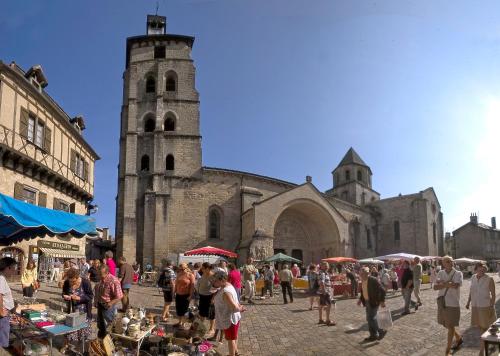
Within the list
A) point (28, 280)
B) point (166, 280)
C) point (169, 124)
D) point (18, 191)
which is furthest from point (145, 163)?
point (166, 280)

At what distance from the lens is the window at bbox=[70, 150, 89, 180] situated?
21.5 m

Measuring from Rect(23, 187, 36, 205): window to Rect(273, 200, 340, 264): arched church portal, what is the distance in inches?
739

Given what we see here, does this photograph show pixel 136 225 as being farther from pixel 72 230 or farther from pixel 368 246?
pixel 368 246

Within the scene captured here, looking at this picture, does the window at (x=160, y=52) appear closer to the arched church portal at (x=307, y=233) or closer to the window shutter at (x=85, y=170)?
the window shutter at (x=85, y=170)

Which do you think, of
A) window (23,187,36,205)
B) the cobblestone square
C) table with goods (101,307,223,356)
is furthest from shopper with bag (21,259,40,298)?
window (23,187,36,205)

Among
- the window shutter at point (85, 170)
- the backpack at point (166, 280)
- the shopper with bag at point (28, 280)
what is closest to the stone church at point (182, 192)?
the window shutter at point (85, 170)

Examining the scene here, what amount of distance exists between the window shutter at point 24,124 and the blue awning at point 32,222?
9323 mm

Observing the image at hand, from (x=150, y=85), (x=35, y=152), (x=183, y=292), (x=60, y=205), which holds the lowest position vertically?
(x=183, y=292)

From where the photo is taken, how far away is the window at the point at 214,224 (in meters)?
28.9

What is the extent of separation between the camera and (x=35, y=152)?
55.7ft

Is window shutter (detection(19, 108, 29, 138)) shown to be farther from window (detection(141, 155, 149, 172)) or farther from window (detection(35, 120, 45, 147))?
window (detection(141, 155, 149, 172))

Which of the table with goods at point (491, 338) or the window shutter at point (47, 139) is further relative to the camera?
the window shutter at point (47, 139)

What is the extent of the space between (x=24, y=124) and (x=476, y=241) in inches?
2351

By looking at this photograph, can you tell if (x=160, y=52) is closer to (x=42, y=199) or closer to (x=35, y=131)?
(x=35, y=131)
